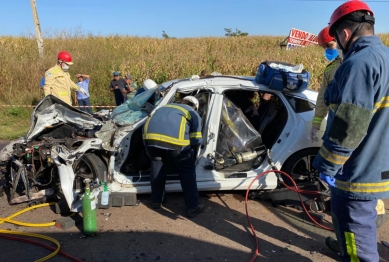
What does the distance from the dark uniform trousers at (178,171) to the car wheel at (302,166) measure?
1198mm

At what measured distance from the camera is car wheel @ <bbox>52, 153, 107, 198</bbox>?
4320 mm

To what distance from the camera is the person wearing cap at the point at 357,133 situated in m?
2.11

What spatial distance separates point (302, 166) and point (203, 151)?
1.28 metres

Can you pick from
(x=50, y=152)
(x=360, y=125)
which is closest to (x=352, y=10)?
(x=360, y=125)

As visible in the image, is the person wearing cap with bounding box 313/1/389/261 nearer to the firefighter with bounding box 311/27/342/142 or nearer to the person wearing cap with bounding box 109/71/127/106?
the firefighter with bounding box 311/27/342/142

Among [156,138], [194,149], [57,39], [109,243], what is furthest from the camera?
[57,39]

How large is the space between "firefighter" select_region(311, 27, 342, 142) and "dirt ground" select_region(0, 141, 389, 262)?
1101 mm

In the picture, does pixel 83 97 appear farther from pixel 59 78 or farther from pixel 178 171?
pixel 178 171

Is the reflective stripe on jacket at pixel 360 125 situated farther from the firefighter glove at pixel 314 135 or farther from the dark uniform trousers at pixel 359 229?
the firefighter glove at pixel 314 135

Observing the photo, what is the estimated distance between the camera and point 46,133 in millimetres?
4820

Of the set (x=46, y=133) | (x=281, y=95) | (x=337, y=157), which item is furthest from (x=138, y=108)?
(x=337, y=157)

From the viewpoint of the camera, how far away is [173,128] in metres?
3.95

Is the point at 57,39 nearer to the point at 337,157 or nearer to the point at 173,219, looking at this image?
the point at 173,219

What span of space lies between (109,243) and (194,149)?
1408mm
